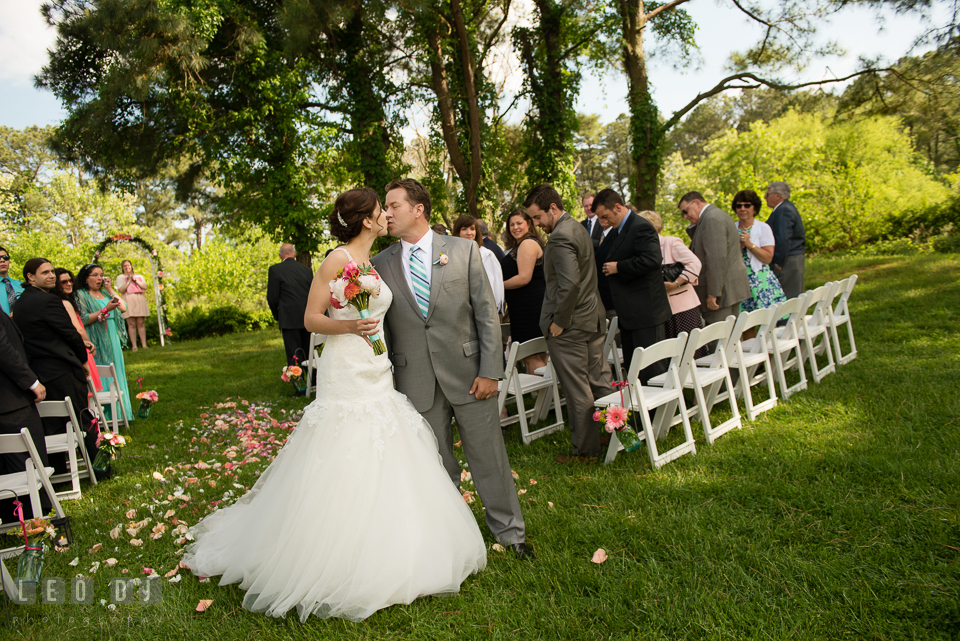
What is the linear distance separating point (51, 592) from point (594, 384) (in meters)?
3.93

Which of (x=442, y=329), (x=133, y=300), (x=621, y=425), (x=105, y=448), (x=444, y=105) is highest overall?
(x=444, y=105)

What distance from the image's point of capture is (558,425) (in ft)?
18.7

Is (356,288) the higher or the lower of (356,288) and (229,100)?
the lower

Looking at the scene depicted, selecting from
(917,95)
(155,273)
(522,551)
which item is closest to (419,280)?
(522,551)

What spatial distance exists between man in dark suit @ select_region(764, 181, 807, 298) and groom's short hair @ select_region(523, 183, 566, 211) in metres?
4.04

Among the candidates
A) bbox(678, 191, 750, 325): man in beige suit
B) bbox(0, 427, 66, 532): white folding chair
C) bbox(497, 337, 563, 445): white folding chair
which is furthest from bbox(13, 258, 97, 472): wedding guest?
bbox(678, 191, 750, 325): man in beige suit

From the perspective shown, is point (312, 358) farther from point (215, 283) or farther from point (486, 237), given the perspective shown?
point (215, 283)

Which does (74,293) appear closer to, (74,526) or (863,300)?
(74,526)

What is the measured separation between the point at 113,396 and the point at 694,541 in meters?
6.40

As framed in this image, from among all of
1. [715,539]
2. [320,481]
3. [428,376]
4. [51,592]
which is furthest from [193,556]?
[715,539]

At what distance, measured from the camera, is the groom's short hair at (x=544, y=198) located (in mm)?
4719

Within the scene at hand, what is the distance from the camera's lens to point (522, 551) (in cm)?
329

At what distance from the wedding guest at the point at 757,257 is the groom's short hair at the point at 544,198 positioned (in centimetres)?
318

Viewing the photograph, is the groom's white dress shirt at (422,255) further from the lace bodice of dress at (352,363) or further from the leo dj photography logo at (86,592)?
the leo dj photography logo at (86,592)
